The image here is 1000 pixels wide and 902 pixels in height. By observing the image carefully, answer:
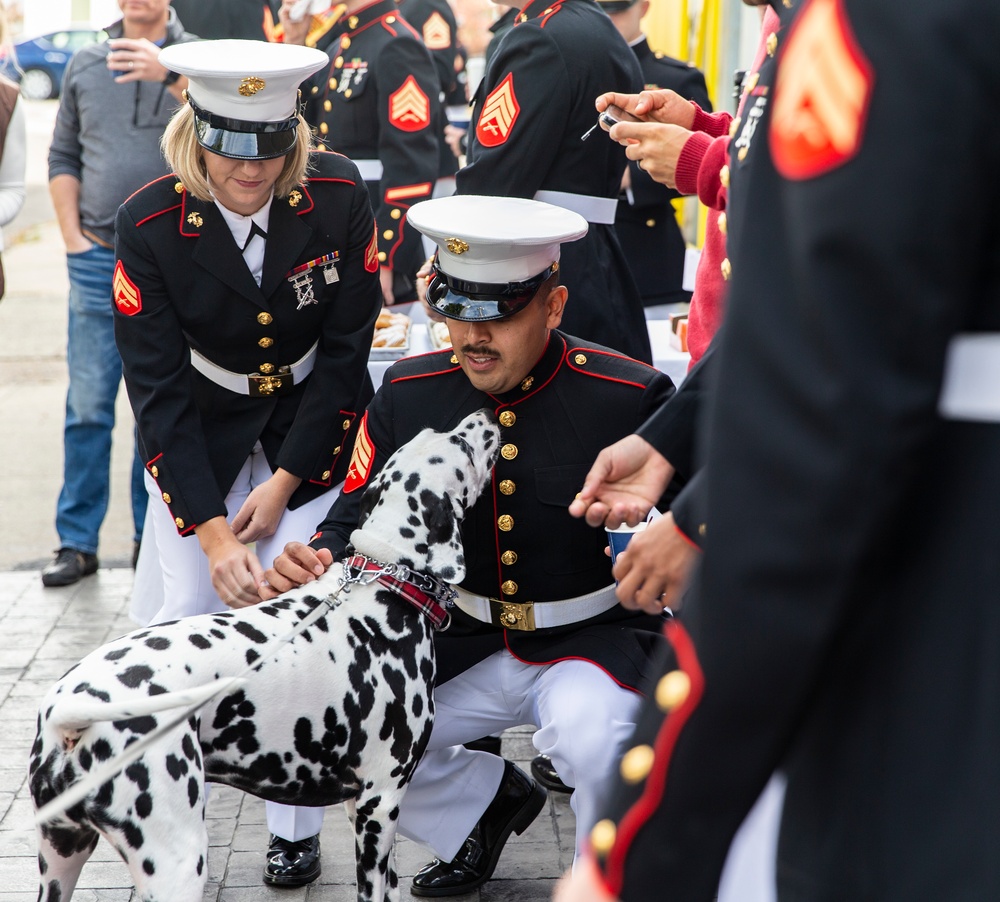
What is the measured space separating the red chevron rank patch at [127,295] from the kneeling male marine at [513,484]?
0.69m

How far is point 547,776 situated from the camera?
143 inches

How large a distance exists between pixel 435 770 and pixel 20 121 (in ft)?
11.7

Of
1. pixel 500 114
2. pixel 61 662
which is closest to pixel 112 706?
pixel 500 114

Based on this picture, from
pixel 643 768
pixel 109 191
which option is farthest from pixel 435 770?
pixel 109 191

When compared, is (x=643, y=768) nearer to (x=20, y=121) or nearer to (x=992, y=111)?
(x=992, y=111)

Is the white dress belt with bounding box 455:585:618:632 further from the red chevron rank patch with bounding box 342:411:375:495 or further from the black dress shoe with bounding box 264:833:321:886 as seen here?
the black dress shoe with bounding box 264:833:321:886

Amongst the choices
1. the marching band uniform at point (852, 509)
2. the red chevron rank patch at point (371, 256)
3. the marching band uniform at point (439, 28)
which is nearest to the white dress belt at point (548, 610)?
the red chevron rank patch at point (371, 256)

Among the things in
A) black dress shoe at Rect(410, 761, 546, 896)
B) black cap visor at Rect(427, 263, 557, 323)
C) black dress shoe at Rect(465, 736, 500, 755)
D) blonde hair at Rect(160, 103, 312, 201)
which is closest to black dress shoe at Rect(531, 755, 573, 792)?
black dress shoe at Rect(465, 736, 500, 755)

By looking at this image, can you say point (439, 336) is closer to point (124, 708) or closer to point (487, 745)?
point (487, 745)

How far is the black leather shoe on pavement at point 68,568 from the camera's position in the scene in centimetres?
518

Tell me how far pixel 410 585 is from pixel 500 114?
5.69 feet

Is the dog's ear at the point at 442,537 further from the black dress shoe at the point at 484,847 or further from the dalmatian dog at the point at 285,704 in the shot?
the black dress shoe at the point at 484,847

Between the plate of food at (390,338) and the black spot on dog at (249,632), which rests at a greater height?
the black spot on dog at (249,632)

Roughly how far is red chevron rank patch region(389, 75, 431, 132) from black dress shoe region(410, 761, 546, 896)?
2.92 m
